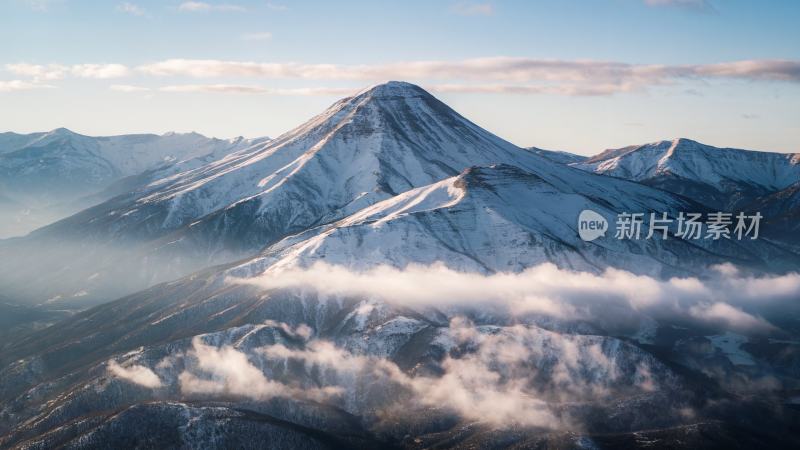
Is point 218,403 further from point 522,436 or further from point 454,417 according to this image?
point 522,436

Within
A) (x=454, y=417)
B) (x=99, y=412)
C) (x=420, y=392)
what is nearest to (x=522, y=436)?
(x=454, y=417)

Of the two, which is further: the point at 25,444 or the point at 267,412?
the point at 267,412

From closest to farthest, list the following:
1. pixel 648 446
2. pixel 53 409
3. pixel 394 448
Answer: pixel 648 446, pixel 394 448, pixel 53 409

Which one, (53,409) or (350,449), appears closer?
(350,449)

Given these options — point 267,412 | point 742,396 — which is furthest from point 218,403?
point 742,396

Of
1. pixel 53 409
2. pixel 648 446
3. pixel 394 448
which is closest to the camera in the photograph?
pixel 648 446

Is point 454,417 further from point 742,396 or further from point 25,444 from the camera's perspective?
point 25,444

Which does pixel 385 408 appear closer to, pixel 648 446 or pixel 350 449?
pixel 350 449
